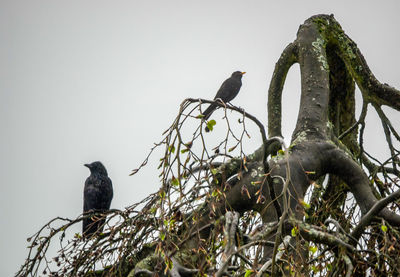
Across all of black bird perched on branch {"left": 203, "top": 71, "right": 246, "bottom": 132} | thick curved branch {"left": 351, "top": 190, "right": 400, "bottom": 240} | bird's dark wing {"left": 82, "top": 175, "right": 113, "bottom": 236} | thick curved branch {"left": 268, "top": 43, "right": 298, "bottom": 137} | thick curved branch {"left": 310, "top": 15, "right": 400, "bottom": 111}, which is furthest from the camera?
black bird perched on branch {"left": 203, "top": 71, "right": 246, "bottom": 132}

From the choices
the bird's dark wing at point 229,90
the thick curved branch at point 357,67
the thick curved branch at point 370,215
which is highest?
the bird's dark wing at point 229,90

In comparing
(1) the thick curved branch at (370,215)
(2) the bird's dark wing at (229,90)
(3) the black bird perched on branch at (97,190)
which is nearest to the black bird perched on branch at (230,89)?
(2) the bird's dark wing at (229,90)

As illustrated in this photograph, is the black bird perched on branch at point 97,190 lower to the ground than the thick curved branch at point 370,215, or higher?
higher

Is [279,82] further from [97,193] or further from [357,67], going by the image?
[97,193]

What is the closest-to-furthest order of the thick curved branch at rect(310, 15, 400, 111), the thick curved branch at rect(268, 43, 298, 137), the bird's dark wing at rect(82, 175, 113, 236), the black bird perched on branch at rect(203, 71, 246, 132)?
the thick curved branch at rect(310, 15, 400, 111)
the thick curved branch at rect(268, 43, 298, 137)
the bird's dark wing at rect(82, 175, 113, 236)
the black bird perched on branch at rect(203, 71, 246, 132)

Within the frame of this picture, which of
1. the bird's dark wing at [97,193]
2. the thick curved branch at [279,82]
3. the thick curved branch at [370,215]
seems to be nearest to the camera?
the thick curved branch at [370,215]

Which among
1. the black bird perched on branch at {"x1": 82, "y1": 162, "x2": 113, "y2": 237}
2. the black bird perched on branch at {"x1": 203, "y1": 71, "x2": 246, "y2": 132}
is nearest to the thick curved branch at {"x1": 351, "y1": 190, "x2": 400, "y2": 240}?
the black bird perched on branch at {"x1": 203, "y1": 71, "x2": 246, "y2": 132}

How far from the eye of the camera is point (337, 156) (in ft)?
11.9

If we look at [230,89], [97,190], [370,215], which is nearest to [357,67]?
[370,215]

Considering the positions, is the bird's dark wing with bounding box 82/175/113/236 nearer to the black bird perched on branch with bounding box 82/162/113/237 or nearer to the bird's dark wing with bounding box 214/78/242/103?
the black bird perched on branch with bounding box 82/162/113/237

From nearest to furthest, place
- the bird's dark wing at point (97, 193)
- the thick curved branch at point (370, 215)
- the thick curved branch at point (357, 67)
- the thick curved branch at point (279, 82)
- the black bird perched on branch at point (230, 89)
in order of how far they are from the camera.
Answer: the thick curved branch at point (370, 215) → the thick curved branch at point (357, 67) → the thick curved branch at point (279, 82) → the bird's dark wing at point (97, 193) → the black bird perched on branch at point (230, 89)

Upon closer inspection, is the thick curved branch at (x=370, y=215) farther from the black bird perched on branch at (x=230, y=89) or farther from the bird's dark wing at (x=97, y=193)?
the bird's dark wing at (x=97, y=193)

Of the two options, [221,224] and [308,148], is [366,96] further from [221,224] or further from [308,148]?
[221,224]

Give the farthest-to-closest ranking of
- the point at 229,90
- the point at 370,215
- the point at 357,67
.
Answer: the point at 229,90, the point at 357,67, the point at 370,215
